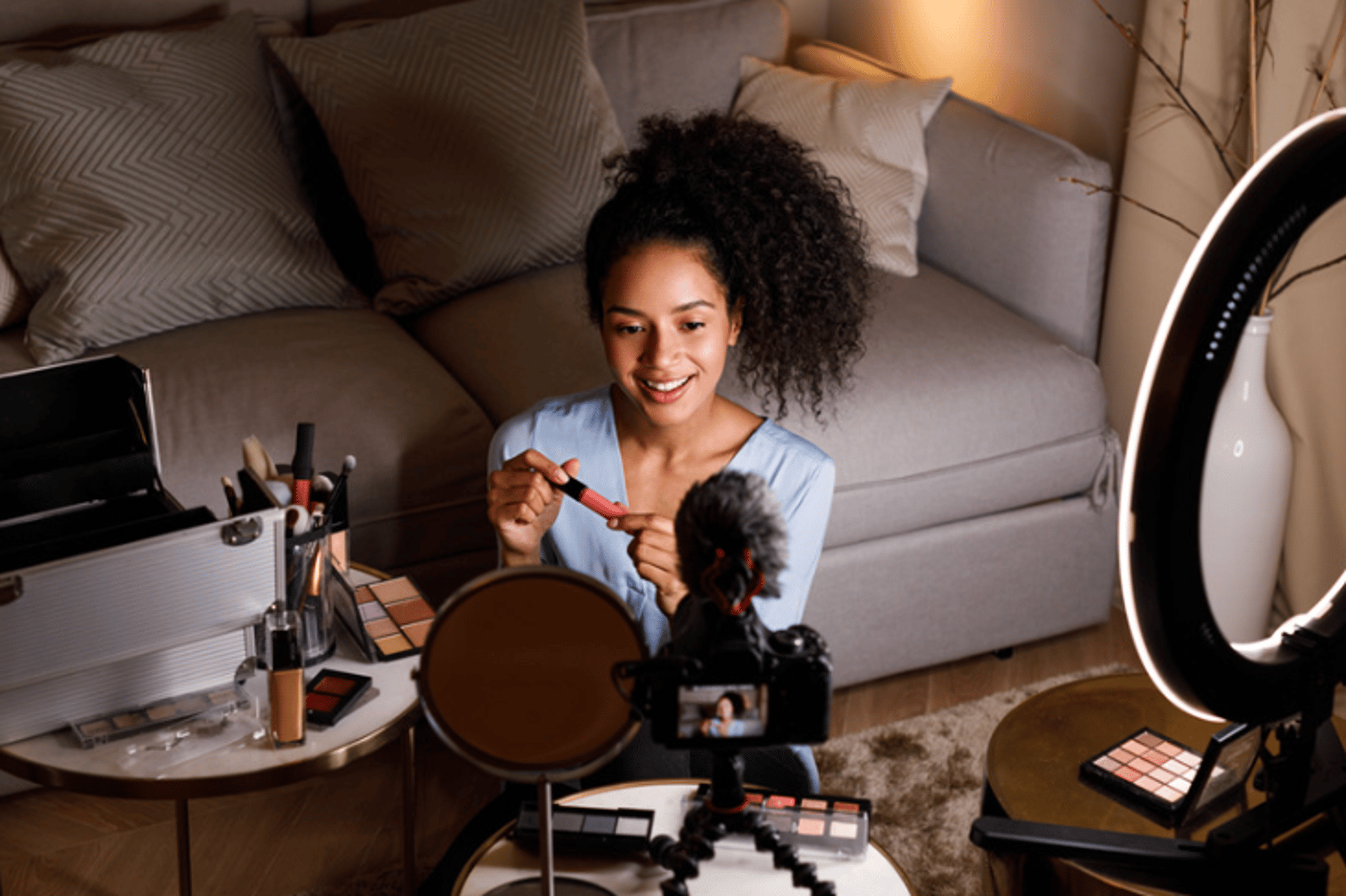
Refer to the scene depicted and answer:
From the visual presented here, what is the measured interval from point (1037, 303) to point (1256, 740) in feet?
3.98

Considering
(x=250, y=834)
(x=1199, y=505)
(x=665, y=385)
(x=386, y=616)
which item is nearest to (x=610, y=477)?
(x=665, y=385)

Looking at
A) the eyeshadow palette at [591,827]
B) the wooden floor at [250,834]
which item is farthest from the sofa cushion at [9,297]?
the eyeshadow palette at [591,827]

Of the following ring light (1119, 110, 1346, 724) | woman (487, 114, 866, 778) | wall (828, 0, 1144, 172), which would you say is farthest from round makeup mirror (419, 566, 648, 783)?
wall (828, 0, 1144, 172)

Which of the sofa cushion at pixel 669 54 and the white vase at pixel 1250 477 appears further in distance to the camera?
the sofa cushion at pixel 669 54

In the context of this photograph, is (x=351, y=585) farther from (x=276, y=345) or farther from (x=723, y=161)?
(x=276, y=345)

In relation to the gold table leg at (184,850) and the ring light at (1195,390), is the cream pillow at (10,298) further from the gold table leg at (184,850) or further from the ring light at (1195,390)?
the ring light at (1195,390)

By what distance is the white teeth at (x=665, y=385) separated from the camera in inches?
54.6

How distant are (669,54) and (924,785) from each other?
4.73ft

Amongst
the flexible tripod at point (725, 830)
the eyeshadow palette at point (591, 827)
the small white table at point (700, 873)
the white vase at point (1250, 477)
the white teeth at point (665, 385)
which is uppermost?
the flexible tripod at point (725, 830)

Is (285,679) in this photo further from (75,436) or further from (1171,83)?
(1171,83)

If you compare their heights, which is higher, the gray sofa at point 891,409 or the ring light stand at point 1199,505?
the ring light stand at point 1199,505

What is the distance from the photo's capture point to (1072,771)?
129 cm

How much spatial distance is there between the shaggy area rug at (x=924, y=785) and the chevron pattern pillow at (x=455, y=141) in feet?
3.26

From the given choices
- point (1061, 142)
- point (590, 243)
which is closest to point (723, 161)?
point (590, 243)
